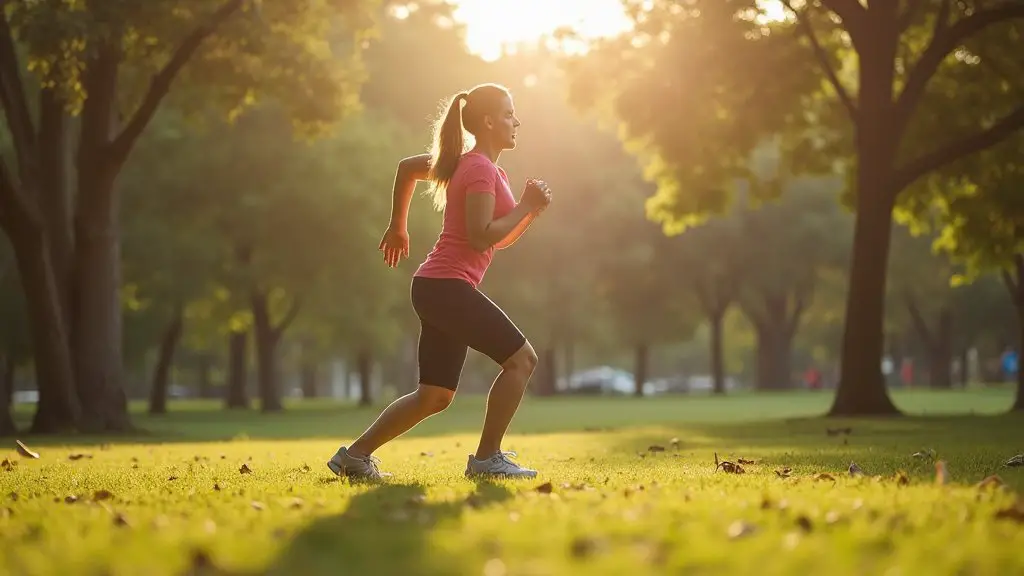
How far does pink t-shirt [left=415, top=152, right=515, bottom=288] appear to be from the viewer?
7652mm

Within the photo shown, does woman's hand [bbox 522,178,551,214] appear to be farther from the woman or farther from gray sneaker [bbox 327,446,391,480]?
gray sneaker [bbox 327,446,391,480]

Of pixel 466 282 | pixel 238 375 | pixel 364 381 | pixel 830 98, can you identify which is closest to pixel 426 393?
pixel 466 282

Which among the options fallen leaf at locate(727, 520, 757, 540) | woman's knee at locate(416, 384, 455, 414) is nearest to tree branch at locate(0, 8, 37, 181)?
woman's knee at locate(416, 384, 455, 414)

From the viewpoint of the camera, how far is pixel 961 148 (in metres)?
20.6

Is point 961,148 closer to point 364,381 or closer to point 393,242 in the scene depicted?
point 393,242

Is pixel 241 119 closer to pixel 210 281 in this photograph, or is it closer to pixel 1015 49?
pixel 210 281

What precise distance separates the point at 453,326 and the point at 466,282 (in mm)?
265

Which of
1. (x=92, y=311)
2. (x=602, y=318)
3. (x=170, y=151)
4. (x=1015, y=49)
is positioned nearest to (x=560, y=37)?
(x=1015, y=49)

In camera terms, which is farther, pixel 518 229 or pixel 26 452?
pixel 26 452

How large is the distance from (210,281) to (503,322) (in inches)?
1308

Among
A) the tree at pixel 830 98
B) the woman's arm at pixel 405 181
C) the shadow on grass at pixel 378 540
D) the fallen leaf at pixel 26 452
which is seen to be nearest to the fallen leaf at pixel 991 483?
the shadow on grass at pixel 378 540

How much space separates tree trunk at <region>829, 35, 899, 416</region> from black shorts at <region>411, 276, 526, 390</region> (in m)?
14.6

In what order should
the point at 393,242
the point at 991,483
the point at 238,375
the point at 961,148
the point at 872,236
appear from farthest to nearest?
the point at 238,375, the point at 872,236, the point at 961,148, the point at 393,242, the point at 991,483

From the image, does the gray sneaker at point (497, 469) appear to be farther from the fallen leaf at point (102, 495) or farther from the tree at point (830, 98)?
the tree at point (830, 98)
